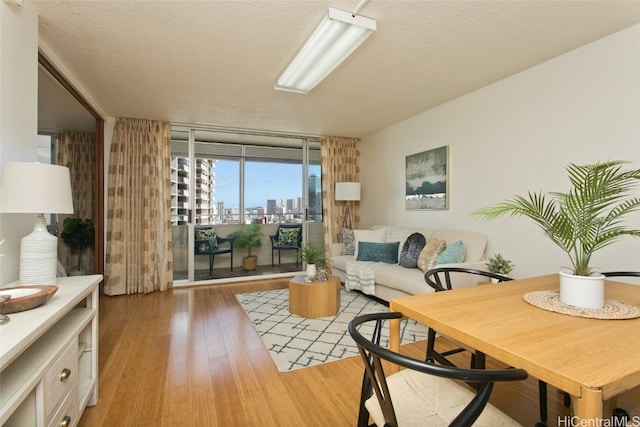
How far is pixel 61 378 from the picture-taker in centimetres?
128

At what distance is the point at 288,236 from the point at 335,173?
4.98 feet

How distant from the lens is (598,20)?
6.54 ft

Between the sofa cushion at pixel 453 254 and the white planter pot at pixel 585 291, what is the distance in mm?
1758

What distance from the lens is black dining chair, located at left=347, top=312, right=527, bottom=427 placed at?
0.75 meters

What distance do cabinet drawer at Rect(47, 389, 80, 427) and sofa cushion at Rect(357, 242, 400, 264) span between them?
3.08m

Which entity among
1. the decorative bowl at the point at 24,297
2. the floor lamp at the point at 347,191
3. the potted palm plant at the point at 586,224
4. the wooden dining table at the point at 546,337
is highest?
the floor lamp at the point at 347,191

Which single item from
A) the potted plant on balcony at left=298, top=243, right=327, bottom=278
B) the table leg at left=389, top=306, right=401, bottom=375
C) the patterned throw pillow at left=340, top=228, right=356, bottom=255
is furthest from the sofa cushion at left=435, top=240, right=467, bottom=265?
the table leg at left=389, top=306, right=401, bottom=375

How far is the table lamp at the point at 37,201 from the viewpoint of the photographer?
1338mm

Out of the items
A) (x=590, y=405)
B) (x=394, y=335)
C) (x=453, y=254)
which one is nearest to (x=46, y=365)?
(x=394, y=335)

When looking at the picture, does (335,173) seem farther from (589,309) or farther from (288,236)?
(589,309)

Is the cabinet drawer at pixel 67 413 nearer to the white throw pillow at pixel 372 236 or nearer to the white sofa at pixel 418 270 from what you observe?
the white sofa at pixel 418 270

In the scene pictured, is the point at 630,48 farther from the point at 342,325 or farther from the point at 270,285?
the point at 270,285

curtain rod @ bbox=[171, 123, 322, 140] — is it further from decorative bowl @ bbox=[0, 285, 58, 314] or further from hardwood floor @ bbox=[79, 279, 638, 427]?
decorative bowl @ bbox=[0, 285, 58, 314]

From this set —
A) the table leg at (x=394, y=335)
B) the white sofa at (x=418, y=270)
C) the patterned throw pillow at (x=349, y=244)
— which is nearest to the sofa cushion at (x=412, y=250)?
the white sofa at (x=418, y=270)
